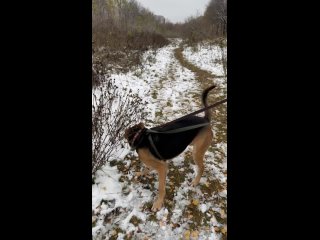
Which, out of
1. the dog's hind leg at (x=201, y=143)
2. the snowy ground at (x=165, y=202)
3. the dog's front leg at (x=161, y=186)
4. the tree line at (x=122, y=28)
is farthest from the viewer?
the tree line at (x=122, y=28)

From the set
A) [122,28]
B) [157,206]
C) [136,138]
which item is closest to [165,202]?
[157,206]


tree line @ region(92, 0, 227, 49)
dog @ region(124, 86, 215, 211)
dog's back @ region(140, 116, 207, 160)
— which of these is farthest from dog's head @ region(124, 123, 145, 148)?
tree line @ region(92, 0, 227, 49)

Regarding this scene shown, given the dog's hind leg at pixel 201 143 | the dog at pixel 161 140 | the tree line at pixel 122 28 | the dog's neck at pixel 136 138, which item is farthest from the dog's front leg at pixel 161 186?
the tree line at pixel 122 28

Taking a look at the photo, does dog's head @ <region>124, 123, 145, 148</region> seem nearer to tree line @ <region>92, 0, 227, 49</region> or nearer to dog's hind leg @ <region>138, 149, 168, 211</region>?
dog's hind leg @ <region>138, 149, 168, 211</region>

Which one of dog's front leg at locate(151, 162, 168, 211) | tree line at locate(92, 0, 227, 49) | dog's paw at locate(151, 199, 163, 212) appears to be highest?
tree line at locate(92, 0, 227, 49)

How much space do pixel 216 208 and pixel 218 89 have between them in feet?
20.9

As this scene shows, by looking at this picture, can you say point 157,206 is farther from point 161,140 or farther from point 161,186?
point 161,140

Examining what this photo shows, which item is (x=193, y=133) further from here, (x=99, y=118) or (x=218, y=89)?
(x=218, y=89)

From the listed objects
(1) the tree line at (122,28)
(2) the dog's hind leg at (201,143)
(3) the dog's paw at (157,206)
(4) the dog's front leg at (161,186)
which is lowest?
(3) the dog's paw at (157,206)

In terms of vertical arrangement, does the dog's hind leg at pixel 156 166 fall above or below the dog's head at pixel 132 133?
below

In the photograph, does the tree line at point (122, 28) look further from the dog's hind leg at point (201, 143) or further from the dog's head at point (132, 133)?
the dog's head at point (132, 133)
